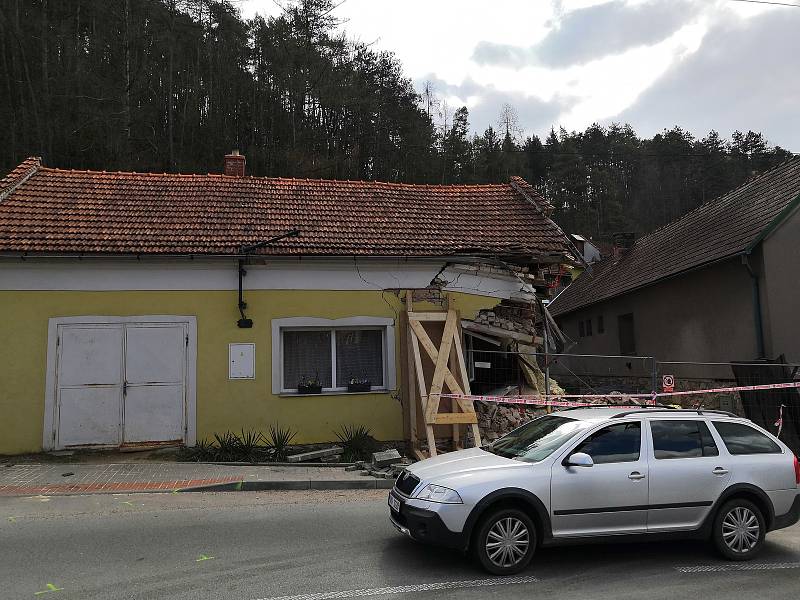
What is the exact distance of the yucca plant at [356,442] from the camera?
35.9ft

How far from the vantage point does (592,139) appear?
2076 inches

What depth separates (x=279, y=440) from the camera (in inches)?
431

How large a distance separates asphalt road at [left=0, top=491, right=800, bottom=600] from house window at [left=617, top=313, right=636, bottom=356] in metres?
14.5

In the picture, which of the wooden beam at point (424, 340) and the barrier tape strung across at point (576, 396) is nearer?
the barrier tape strung across at point (576, 396)

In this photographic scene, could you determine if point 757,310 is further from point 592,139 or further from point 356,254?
point 592,139

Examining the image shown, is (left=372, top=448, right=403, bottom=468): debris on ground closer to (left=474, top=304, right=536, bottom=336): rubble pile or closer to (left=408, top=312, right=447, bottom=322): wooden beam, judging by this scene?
(left=408, top=312, right=447, bottom=322): wooden beam

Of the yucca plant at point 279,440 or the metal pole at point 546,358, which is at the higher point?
the metal pole at point 546,358

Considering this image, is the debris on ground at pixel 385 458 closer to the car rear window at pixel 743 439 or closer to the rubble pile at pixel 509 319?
the rubble pile at pixel 509 319

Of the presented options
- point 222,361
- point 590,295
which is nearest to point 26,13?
point 222,361

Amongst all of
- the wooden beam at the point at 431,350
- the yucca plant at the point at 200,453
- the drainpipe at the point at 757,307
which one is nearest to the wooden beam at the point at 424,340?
the wooden beam at the point at 431,350

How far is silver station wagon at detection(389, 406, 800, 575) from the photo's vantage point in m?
5.34

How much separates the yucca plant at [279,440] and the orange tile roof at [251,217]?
3338 millimetres

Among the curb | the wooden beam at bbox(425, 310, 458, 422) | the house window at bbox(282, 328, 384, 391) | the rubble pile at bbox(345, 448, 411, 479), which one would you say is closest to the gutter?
the house window at bbox(282, 328, 384, 391)

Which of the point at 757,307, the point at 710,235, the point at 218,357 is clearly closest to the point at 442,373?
the point at 218,357
